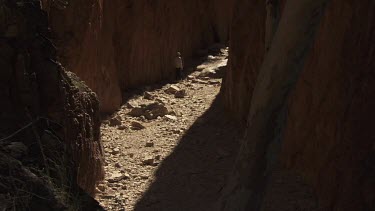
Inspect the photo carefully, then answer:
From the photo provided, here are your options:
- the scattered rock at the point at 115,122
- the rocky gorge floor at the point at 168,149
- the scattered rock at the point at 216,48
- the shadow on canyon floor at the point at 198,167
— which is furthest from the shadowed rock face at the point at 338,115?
the scattered rock at the point at 216,48

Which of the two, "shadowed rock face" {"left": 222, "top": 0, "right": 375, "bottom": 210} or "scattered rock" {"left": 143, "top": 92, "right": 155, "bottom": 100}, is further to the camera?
"scattered rock" {"left": 143, "top": 92, "right": 155, "bottom": 100}

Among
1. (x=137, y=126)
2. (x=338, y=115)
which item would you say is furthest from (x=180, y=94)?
(x=338, y=115)

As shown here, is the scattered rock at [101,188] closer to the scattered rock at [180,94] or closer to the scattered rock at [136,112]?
the scattered rock at [136,112]

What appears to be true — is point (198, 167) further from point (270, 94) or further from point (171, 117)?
point (270, 94)

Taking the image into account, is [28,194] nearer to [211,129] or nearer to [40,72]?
[40,72]

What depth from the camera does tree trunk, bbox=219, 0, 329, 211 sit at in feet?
16.3

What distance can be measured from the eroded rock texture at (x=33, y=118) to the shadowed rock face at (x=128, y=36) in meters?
2.22

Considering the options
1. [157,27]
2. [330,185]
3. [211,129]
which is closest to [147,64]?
[157,27]

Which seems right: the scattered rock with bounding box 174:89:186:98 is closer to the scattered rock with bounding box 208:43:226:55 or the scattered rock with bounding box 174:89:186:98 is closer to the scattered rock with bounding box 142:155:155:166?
the scattered rock with bounding box 208:43:226:55

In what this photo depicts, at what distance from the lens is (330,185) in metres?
6.25

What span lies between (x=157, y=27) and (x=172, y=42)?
62 cm

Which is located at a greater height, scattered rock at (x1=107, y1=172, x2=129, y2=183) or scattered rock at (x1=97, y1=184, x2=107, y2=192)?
scattered rock at (x1=97, y1=184, x2=107, y2=192)

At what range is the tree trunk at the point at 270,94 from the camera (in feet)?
16.3

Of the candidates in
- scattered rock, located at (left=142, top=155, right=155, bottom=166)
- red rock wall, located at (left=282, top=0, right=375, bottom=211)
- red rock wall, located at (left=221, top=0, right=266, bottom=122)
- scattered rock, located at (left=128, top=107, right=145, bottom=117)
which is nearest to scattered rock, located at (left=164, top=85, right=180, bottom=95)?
scattered rock, located at (left=128, top=107, right=145, bottom=117)
